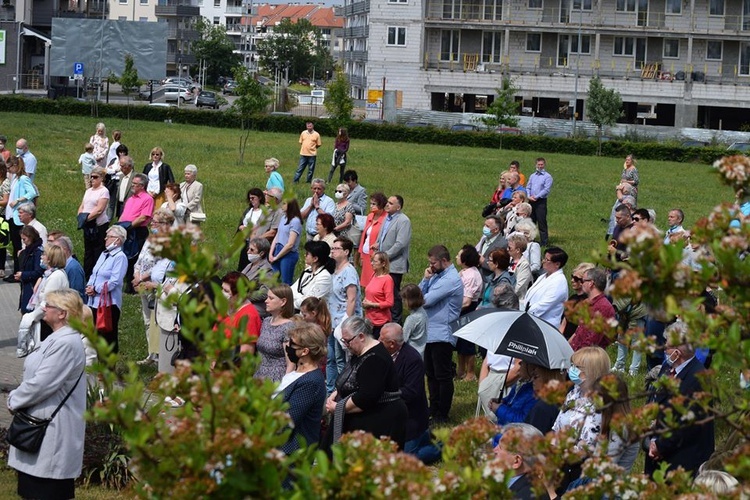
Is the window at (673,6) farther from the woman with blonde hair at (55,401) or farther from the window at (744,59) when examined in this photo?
the woman with blonde hair at (55,401)

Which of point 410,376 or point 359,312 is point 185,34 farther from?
point 410,376

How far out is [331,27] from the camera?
192000mm

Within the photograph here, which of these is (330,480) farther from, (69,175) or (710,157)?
(710,157)

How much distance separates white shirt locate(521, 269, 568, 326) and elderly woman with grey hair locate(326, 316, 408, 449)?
3.56 metres

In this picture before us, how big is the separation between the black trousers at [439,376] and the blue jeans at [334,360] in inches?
34.0

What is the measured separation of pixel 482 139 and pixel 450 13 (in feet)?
95.1

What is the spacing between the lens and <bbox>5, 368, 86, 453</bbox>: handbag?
25.0ft

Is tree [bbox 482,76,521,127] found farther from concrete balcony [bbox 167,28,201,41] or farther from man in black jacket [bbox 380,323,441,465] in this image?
concrete balcony [bbox 167,28,201,41]

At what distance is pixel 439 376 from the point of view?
11.4 m

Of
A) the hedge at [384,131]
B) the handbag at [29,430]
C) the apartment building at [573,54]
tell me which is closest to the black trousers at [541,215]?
the handbag at [29,430]

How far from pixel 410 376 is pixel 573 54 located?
7397 cm

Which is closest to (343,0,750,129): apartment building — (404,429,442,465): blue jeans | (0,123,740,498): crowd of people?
(0,123,740,498): crowd of people

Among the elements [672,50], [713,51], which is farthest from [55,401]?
[713,51]

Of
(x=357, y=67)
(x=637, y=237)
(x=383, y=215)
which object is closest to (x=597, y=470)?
(x=637, y=237)
